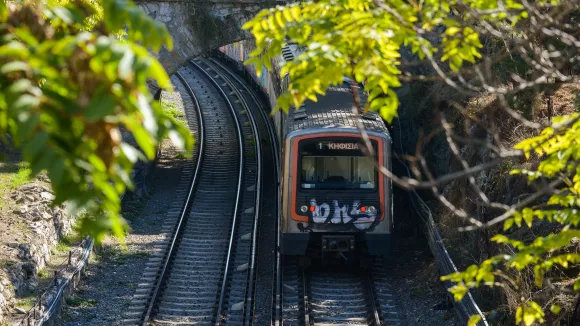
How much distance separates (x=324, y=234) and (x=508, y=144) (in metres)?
3.45

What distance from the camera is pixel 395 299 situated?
46.0 ft

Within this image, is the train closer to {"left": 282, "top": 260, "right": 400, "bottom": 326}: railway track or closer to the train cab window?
the train cab window

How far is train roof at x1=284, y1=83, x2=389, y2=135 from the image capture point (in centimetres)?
1410

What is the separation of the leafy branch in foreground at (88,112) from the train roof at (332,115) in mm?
10322

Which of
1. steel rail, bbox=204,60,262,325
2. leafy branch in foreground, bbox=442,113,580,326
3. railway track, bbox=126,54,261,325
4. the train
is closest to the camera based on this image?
leafy branch in foreground, bbox=442,113,580,326

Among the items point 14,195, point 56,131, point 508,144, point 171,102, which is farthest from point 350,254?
point 171,102

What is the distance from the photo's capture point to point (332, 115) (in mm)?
14602

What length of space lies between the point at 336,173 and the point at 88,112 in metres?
11.0

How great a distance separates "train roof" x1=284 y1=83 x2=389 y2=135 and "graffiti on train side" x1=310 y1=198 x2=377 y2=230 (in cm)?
127

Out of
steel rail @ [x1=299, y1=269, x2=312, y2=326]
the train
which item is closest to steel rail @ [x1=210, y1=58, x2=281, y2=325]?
steel rail @ [x1=299, y1=269, x2=312, y2=326]

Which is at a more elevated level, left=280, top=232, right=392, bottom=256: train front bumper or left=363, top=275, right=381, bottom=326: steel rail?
left=280, top=232, right=392, bottom=256: train front bumper

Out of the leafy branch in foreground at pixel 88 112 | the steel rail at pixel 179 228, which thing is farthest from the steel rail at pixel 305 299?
the leafy branch in foreground at pixel 88 112

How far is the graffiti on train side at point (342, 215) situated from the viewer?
14086 mm

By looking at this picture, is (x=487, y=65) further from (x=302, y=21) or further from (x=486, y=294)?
(x=486, y=294)
